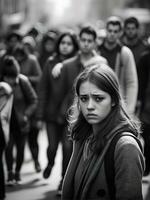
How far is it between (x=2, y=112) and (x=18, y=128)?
921 mm

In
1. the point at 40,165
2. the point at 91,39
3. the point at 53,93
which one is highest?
the point at 91,39

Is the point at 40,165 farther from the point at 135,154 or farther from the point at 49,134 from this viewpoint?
the point at 135,154

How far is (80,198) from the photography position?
3262 mm

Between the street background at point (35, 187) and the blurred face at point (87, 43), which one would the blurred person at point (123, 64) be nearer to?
the blurred face at point (87, 43)

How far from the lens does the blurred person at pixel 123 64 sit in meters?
7.51

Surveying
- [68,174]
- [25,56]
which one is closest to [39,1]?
[25,56]

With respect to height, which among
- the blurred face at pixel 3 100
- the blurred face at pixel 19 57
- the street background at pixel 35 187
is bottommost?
the street background at pixel 35 187

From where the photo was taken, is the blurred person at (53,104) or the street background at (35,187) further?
the blurred person at (53,104)

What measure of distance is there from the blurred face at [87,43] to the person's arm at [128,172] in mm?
4105

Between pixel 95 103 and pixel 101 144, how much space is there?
0.27m

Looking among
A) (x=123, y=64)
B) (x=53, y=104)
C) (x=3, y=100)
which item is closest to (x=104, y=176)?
(x=3, y=100)

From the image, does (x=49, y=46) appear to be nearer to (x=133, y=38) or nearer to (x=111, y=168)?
(x=133, y=38)

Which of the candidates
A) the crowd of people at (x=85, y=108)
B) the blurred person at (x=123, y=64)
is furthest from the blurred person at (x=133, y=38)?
the blurred person at (x=123, y=64)

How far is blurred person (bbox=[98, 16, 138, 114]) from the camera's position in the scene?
7.51m
